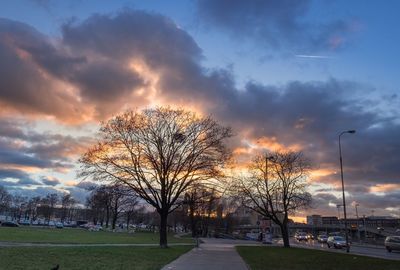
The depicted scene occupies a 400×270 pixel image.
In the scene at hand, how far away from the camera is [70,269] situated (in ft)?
51.8

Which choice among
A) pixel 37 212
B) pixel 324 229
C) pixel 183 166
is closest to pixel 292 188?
pixel 183 166

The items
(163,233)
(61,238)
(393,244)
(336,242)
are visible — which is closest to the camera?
(163,233)

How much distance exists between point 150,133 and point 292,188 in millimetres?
20703

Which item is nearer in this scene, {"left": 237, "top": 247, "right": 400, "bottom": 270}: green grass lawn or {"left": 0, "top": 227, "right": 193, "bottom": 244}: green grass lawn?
{"left": 237, "top": 247, "right": 400, "bottom": 270}: green grass lawn

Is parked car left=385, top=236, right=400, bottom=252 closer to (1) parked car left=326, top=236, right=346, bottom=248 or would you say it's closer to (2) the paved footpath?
(1) parked car left=326, top=236, right=346, bottom=248

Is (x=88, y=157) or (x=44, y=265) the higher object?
(x=88, y=157)

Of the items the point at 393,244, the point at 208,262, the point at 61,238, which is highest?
the point at 393,244

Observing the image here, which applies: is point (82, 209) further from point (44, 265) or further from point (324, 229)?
point (44, 265)

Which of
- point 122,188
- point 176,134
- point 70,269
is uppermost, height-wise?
point 176,134

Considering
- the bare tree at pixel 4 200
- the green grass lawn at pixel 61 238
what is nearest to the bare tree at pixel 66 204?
the bare tree at pixel 4 200

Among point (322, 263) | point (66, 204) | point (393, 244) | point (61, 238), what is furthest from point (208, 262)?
point (66, 204)

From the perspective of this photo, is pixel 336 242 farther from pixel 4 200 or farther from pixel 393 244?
pixel 4 200

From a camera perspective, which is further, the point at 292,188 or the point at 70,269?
the point at 292,188

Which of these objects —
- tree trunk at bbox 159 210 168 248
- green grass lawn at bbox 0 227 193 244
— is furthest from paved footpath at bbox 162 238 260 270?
green grass lawn at bbox 0 227 193 244
